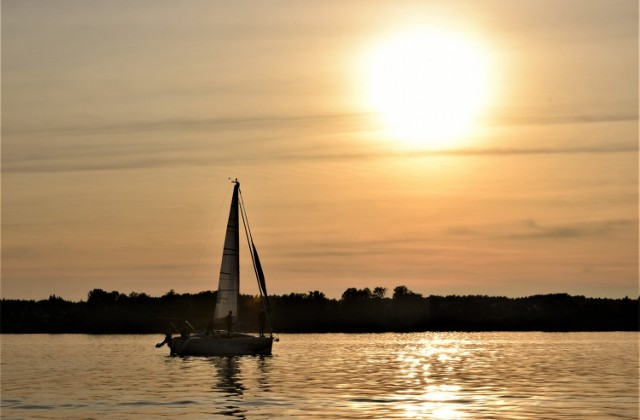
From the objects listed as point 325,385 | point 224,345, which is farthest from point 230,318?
point 325,385

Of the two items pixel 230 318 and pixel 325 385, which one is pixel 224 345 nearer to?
pixel 230 318

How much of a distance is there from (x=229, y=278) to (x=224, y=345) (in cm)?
595

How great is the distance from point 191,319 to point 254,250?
300 feet

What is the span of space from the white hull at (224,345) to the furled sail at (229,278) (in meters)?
2.75

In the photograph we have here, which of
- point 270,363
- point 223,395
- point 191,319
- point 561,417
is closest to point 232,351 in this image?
point 270,363

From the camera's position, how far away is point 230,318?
313ft

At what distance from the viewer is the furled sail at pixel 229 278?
3782 inches

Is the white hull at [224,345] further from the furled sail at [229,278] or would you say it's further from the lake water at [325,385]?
the furled sail at [229,278]

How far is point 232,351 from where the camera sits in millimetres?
93188

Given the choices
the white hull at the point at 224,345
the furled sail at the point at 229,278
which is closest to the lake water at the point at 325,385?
the white hull at the point at 224,345

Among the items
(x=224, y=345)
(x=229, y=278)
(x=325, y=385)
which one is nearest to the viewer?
(x=325, y=385)

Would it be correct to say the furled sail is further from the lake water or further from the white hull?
the lake water

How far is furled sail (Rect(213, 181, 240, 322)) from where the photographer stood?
315ft

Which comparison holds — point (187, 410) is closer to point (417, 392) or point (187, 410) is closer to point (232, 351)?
point (417, 392)
